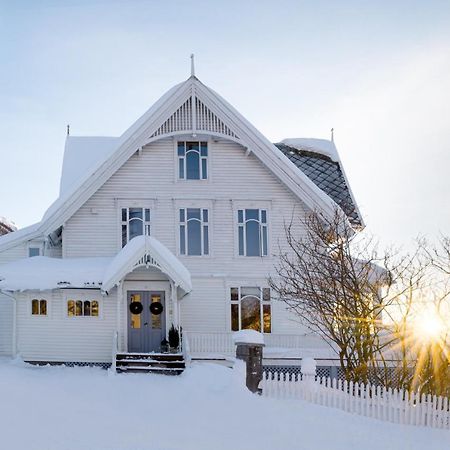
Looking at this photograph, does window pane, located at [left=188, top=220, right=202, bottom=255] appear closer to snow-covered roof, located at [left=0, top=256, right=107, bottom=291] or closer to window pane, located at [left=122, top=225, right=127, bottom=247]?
window pane, located at [left=122, top=225, right=127, bottom=247]

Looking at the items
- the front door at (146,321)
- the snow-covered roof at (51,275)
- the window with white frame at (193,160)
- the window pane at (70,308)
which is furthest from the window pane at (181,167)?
A: the window pane at (70,308)

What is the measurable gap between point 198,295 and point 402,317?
8053 mm

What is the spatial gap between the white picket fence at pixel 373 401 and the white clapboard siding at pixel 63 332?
8.47m

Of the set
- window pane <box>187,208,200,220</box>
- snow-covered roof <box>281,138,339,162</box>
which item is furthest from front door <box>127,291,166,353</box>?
snow-covered roof <box>281,138,339,162</box>

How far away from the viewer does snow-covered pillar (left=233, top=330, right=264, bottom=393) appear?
1622 cm

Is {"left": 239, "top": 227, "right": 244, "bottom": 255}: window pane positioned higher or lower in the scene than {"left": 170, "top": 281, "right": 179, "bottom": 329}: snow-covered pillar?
higher

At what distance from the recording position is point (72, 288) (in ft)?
74.9

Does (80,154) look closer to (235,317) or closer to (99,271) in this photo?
(99,271)

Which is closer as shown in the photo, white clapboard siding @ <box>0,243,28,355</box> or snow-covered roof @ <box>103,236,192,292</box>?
snow-covered roof @ <box>103,236,192,292</box>

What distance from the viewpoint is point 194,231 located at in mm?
25172

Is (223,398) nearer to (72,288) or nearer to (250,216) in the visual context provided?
(72,288)

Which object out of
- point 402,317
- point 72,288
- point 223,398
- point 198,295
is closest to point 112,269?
point 72,288

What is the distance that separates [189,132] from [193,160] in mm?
1256

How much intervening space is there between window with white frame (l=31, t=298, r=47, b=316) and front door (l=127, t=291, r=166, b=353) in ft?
9.16
